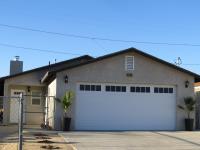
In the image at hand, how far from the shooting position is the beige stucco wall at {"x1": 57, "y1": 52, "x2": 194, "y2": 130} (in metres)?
23.8

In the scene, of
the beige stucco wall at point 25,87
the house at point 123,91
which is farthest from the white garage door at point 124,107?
the beige stucco wall at point 25,87

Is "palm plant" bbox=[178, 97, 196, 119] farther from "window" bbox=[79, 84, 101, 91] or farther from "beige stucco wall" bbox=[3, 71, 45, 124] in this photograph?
"beige stucco wall" bbox=[3, 71, 45, 124]

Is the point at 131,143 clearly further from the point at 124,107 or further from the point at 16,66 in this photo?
the point at 16,66

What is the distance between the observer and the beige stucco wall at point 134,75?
23766 mm

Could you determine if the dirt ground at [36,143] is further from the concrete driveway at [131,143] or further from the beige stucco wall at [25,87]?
the beige stucco wall at [25,87]

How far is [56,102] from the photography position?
2347cm

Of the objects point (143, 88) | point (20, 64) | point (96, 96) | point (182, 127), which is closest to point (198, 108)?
point (182, 127)

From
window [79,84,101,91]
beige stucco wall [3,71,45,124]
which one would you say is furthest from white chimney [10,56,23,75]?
window [79,84,101,91]

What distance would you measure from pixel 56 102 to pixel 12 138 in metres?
5.35

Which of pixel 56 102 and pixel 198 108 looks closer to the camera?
pixel 56 102

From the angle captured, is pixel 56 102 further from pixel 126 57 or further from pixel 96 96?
pixel 126 57

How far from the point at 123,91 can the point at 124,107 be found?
86 cm

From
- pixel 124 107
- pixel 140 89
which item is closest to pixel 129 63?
pixel 140 89

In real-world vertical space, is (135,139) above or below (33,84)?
below
